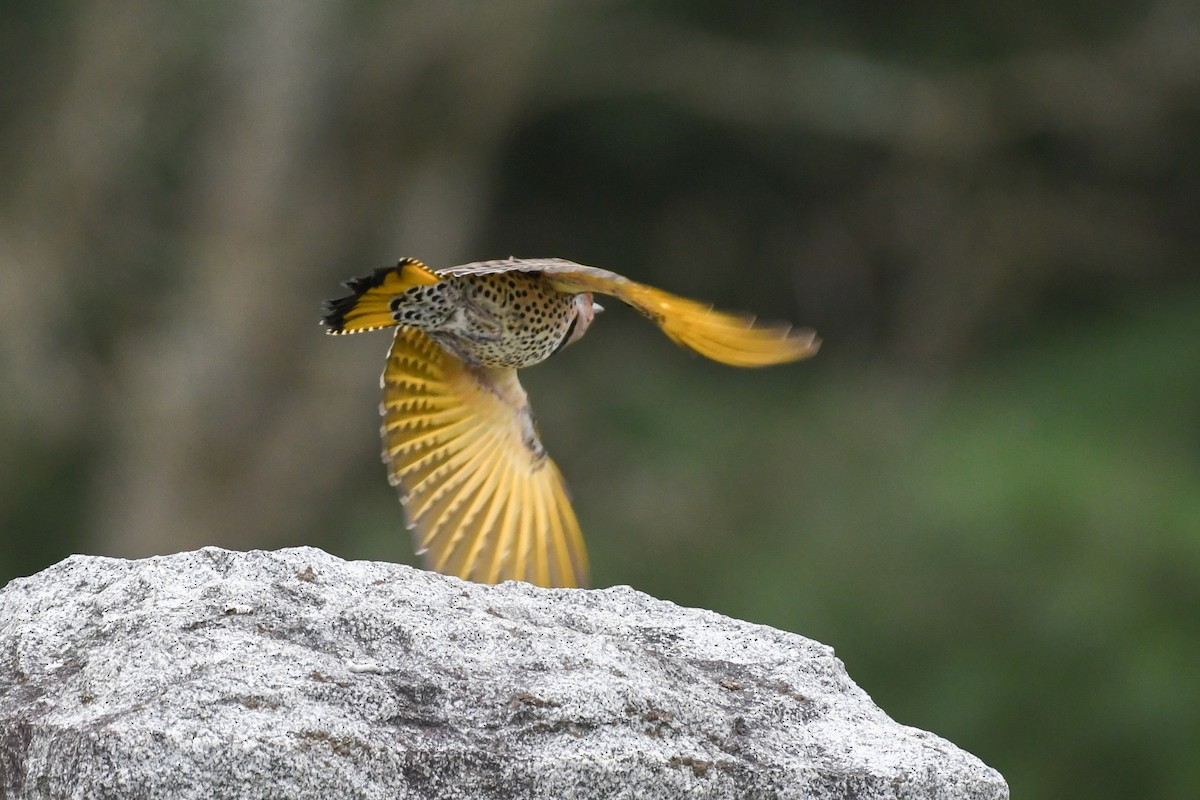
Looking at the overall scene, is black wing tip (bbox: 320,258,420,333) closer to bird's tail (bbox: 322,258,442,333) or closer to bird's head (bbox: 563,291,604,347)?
bird's tail (bbox: 322,258,442,333)

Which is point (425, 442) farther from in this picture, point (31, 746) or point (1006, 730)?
point (1006, 730)

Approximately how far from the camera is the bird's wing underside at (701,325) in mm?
4344

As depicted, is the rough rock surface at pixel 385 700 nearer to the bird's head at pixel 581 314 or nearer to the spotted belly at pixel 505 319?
the spotted belly at pixel 505 319

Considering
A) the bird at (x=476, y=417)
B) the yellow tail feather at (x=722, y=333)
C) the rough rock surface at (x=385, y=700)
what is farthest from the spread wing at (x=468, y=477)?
the rough rock surface at (x=385, y=700)

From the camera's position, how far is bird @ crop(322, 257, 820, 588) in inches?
196

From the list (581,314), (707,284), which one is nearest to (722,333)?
(581,314)

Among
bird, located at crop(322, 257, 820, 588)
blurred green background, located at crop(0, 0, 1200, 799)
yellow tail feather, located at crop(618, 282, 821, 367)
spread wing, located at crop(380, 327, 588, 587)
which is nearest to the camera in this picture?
yellow tail feather, located at crop(618, 282, 821, 367)

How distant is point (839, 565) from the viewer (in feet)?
38.5

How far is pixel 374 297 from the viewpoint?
15.8ft

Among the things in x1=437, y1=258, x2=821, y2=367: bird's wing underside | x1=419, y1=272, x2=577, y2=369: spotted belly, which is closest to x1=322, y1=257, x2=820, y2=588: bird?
x1=419, y1=272, x2=577, y2=369: spotted belly

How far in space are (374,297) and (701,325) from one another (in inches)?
30.7

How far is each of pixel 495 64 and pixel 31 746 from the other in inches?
414

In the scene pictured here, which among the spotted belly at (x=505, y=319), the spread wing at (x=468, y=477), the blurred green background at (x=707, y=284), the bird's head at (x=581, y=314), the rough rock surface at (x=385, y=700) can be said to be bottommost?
the rough rock surface at (x=385, y=700)

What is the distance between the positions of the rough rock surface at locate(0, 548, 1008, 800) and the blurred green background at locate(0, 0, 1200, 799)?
765 cm
